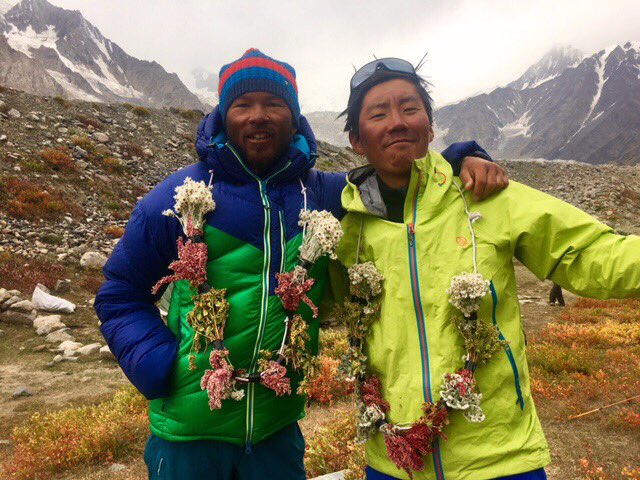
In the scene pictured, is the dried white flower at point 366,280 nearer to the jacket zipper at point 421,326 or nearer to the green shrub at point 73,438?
the jacket zipper at point 421,326

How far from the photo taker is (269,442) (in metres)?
2.61

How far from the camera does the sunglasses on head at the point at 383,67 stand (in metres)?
2.79

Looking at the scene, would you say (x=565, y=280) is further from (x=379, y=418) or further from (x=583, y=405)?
(x=583, y=405)

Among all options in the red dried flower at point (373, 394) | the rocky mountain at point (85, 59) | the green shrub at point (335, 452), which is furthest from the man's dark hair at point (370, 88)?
the rocky mountain at point (85, 59)

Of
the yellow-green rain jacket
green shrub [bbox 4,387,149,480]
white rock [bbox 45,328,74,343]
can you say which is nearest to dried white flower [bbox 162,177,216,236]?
the yellow-green rain jacket

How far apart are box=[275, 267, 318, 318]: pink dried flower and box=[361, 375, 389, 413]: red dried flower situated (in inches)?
21.6

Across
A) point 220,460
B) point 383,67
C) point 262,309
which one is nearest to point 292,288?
point 262,309

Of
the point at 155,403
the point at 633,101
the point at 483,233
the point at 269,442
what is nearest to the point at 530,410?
the point at 483,233

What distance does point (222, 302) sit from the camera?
2336mm

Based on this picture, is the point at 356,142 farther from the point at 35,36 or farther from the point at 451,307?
the point at 35,36

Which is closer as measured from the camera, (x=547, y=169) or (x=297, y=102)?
(x=297, y=102)

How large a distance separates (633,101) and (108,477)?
231828 millimetres

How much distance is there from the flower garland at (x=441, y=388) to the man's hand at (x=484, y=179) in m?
0.09

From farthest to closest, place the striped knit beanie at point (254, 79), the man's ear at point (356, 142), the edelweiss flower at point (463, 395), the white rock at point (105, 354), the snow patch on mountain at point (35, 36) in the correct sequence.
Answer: the snow patch on mountain at point (35, 36), the white rock at point (105, 354), the man's ear at point (356, 142), the striped knit beanie at point (254, 79), the edelweiss flower at point (463, 395)
